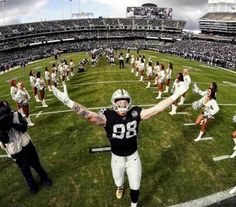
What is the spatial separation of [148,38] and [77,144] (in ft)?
328

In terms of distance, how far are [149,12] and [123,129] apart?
406 ft

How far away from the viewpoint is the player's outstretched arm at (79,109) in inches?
188

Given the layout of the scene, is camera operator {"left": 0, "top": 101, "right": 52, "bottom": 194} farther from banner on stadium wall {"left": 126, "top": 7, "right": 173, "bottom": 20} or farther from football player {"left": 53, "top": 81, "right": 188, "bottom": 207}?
banner on stadium wall {"left": 126, "top": 7, "right": 173, "bottom": 20}

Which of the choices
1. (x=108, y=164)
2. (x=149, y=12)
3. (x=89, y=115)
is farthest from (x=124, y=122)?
(x=149, y=12)

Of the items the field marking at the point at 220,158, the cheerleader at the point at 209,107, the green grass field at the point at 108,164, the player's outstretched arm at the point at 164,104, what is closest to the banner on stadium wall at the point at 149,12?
the green grass field at the point at 108,164

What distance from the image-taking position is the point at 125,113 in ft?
18.5

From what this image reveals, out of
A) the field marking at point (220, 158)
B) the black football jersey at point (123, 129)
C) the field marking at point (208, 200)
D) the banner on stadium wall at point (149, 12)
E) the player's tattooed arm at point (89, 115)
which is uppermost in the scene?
the banner on stadium wall at point (149, 12)

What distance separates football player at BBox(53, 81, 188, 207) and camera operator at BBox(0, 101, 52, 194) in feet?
6.03

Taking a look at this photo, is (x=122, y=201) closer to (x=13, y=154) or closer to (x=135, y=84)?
(x=13, y=154)

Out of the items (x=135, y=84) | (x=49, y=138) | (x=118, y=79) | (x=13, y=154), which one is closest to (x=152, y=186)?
(x=13, y=154)

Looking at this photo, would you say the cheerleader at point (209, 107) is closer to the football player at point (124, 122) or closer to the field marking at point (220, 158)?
the field marking at point (220, 158)

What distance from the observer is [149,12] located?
12200 centimetres

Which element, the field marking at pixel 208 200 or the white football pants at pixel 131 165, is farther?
the field marking at pixel 208 200

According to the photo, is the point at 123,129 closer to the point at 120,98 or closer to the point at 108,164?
the point at 120,98
